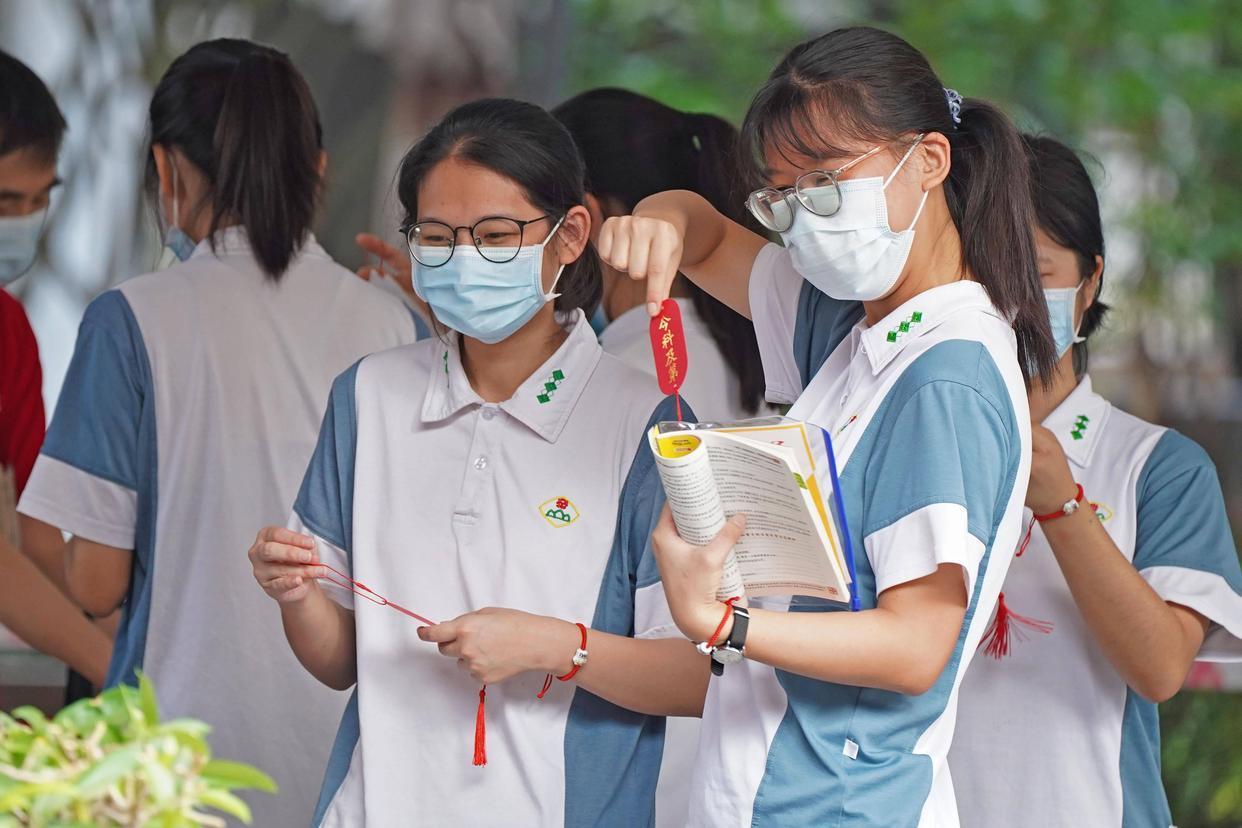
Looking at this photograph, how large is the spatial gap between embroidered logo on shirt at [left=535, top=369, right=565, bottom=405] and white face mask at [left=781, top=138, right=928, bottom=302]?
1.32ft

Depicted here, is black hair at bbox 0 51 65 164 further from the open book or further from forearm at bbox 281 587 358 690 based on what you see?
the open book

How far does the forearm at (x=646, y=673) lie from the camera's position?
65.5 inches

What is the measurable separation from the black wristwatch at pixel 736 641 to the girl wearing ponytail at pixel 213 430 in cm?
110

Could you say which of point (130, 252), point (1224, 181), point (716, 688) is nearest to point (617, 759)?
point (716, 688)

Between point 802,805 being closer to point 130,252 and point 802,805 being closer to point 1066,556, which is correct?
point 1066,556

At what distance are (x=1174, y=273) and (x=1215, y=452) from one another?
0.62m

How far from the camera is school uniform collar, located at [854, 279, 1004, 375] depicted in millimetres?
1504

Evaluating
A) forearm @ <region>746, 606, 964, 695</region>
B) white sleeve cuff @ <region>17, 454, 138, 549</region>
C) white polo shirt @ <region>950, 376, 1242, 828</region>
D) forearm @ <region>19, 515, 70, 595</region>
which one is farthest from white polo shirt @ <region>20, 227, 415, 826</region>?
forearm @ <region>746, 606, 964, 695</region>

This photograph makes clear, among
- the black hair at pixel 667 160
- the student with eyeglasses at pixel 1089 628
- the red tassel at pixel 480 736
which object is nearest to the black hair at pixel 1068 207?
the student with eyeglasses at pixel 1089 628

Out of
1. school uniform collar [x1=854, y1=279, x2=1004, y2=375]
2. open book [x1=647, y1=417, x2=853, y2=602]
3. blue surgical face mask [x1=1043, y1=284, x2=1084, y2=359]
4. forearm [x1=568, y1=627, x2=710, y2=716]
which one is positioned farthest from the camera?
blue surgical face mask [x1=1043, y1=284, x2=1084, y2=359]

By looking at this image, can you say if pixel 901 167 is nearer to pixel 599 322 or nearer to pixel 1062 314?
pixel 1062 314

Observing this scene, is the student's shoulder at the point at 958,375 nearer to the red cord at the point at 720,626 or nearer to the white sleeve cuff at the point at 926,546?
the white sleeve cuff at the point at 926,546

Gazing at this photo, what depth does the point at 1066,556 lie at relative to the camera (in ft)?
6.08

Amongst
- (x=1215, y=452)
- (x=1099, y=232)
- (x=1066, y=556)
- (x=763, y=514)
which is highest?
(x=1099, y=232)
